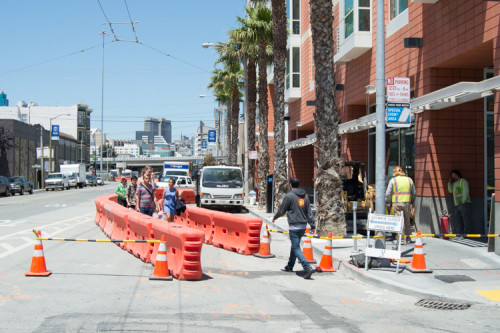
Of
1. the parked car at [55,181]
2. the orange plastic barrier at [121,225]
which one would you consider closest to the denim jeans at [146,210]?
the orange plastic barrier at [121,225]

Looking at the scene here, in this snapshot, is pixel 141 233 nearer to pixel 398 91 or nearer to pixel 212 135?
pixel 398 91

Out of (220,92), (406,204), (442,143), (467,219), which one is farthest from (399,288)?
(220,92)

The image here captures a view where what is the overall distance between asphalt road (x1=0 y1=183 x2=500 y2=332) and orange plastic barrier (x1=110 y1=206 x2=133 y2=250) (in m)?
1.62

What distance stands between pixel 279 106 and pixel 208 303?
1598 centimetres

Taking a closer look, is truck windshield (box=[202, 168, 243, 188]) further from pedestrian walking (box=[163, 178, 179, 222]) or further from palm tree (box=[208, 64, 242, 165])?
palm tree (box=[208, 64, 242, 165])

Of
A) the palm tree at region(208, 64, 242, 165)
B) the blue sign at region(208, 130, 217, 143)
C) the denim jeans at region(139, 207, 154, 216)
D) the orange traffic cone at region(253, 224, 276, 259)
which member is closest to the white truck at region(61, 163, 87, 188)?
the blue sign at region(208, 130, 217, 143)

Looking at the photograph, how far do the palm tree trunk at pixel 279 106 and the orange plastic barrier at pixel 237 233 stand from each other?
8491 millimetres

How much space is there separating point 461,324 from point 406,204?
5.86 meters

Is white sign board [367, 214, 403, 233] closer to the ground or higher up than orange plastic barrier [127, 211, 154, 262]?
higher up

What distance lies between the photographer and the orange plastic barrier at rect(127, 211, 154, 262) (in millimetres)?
10719

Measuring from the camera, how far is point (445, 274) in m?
9.34

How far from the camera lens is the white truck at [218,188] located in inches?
947

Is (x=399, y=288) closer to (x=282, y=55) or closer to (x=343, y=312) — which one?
(x=343, y=312)

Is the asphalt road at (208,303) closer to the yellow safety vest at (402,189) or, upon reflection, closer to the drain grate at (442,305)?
the drain grate at (442,305)
